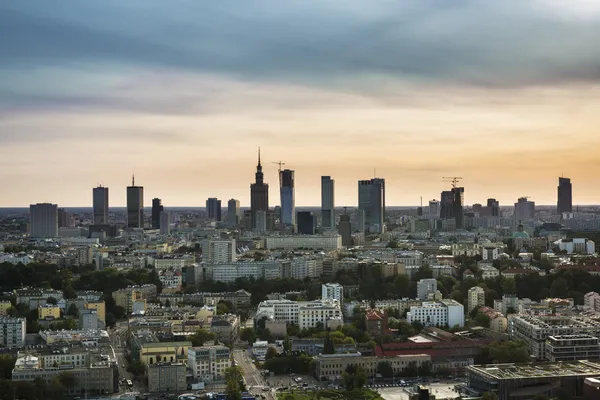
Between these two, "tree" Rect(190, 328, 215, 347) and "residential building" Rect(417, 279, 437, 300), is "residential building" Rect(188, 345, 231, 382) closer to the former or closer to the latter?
"tree" Rect(190, 328, 215, 347)

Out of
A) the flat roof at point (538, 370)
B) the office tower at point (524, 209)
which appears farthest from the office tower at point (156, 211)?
the flat roof at point (538, 370)

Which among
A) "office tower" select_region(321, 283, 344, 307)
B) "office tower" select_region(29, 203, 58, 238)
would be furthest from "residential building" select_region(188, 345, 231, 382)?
"office tower" select_region(29, 203, 58, 238)

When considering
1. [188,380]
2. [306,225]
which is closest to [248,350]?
[188,380]

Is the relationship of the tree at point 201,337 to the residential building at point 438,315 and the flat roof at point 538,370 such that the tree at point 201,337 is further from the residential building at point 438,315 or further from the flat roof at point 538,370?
the flat roof at point 538,370

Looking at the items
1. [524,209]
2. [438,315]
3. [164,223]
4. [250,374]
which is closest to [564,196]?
[524,209]

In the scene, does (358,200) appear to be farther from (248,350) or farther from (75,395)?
(75,395)

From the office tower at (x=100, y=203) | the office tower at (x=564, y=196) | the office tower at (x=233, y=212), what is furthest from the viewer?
the office tower at (x=233, y=212)

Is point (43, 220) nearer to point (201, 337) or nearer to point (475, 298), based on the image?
point (475, 298)
